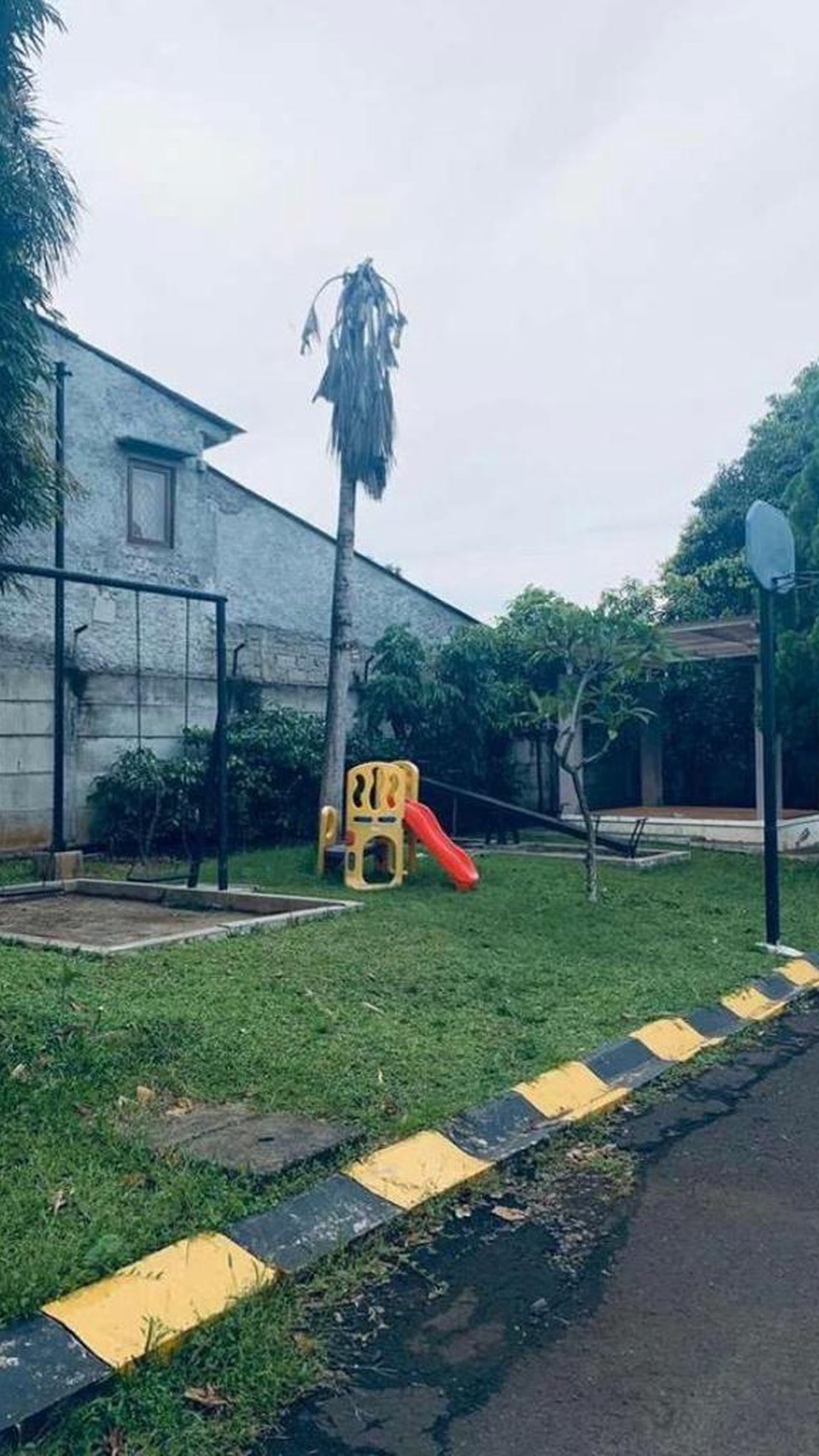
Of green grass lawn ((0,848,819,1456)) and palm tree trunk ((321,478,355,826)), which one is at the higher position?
palm tree trunk ((321,478,355,826))

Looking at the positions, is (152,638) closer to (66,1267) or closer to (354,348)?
(354,348)

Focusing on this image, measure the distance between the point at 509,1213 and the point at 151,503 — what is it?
11.6 metres

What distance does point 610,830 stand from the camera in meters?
14.6

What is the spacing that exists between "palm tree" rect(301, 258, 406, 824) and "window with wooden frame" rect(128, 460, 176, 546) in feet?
9.26

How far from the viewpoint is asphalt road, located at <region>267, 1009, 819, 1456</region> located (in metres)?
2.30

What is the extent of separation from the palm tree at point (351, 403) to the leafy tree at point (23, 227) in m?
4.21

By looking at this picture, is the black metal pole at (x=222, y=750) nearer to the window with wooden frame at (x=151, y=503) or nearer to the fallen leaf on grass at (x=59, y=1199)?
the window with wooden frame at (x=151, y=503)

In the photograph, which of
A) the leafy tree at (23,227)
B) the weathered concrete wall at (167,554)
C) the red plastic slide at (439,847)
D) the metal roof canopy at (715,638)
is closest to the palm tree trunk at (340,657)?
the red plastic slide at (439,847)

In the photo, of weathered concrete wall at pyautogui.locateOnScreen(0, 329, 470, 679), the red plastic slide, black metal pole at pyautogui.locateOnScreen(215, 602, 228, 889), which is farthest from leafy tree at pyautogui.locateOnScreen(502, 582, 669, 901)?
weathered concrete wall at pyautogui.locateOnScreen(0, 329, 470, 679)

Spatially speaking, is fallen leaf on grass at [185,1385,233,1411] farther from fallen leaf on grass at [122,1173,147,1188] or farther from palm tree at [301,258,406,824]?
palm tree at [301,258,406,824]

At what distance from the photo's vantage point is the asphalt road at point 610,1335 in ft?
7.55

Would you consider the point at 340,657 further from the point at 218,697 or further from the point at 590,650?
the point at 590,650

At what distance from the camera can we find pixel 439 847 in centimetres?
960

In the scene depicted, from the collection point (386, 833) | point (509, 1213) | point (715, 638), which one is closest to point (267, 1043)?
point (509, 1213)
